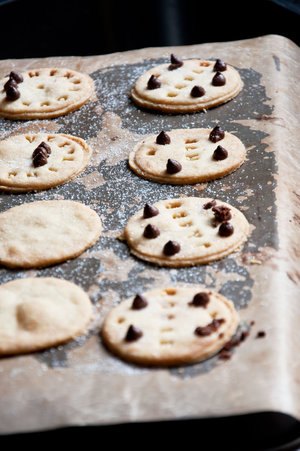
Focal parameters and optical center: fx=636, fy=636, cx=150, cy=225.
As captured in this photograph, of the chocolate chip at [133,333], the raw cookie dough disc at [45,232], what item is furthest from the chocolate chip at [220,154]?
the chocolate chip at [133,333]

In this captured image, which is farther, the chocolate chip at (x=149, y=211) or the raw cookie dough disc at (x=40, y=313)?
the chocolate chip at (x=149, y=211)

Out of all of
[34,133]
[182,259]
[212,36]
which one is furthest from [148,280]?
[212,36]

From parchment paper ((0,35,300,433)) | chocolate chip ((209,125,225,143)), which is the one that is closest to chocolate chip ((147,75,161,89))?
parchment paper ((0,35,300,433))

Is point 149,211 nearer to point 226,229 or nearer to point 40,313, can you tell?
point 226,229

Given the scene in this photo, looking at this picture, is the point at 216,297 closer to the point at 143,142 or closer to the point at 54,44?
the point at 143,142

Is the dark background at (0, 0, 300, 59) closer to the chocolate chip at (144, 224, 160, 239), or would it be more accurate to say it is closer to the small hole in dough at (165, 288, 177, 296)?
the chocolate chip at (144, 224, 160, 239)

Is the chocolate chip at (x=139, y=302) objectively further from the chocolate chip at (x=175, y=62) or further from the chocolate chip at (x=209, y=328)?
the chocolate chip at (x=175, y=62)
